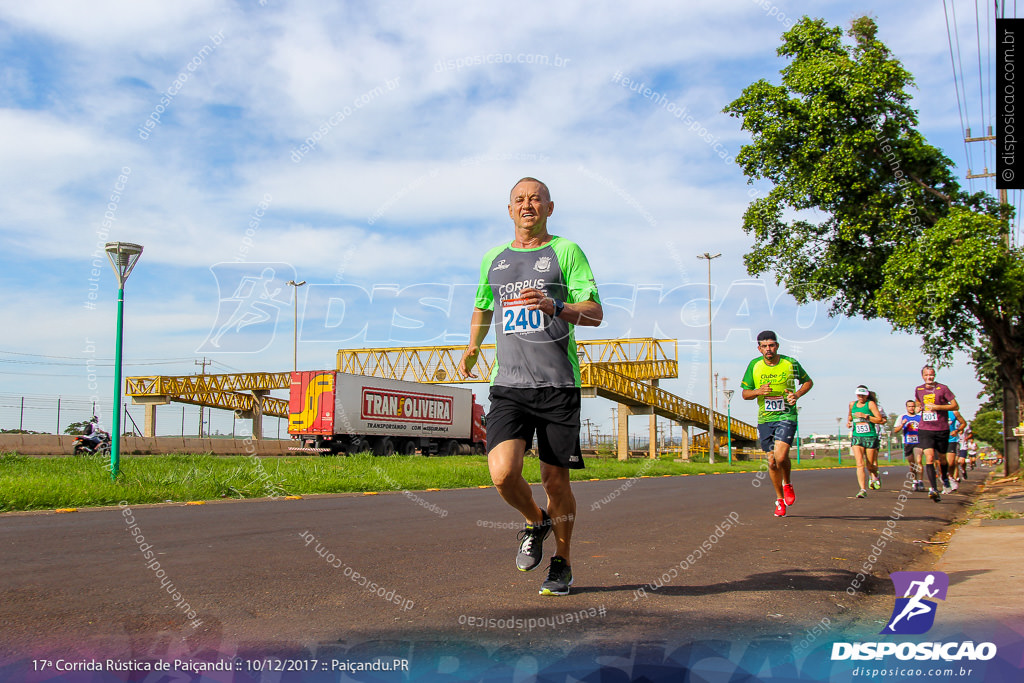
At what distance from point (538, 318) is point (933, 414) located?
9289 mm

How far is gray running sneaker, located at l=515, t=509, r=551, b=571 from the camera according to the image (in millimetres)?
4340

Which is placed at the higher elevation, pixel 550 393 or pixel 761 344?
pixel 761 344

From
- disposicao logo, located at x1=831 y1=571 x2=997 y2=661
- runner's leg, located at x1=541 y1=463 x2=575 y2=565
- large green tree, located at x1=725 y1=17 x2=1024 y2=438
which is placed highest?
large green tree, located at x1=725 y1=17 x2=1024 y2=438

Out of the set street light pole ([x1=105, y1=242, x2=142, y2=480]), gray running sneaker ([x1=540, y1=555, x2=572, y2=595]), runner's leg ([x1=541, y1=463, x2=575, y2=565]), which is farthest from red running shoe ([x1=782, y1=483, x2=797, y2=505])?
street light pole ([x1=105, y1=242, x2=142, y2=480])

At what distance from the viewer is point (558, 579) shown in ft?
13.9

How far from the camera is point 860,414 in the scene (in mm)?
12719

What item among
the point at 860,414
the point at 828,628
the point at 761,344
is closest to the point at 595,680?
the point at 828,628

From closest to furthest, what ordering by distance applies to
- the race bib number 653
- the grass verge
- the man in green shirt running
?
the race bib number 653 < the man in green shirt running < the grass verge

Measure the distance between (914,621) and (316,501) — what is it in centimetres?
854

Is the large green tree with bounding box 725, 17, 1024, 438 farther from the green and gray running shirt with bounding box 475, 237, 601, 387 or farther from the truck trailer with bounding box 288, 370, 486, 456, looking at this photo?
the truck trailer with bounding box 288, 370, 486, 456

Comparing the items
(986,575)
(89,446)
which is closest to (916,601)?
(986,575)

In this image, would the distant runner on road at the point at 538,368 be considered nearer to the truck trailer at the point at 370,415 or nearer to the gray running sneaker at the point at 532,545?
the gray running sneaker at the point at 532,545

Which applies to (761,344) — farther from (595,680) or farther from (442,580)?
(595,680)

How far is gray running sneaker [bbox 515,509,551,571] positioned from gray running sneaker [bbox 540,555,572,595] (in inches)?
4.3
